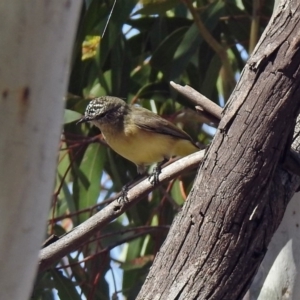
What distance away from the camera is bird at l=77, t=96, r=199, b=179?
135 inches

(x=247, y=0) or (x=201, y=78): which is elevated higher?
(x=247, y=0)

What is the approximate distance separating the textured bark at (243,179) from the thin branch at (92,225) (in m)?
0.42

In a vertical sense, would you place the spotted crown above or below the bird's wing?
above

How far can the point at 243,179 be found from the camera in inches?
70.7

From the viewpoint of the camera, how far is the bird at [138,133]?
3423 millimetres

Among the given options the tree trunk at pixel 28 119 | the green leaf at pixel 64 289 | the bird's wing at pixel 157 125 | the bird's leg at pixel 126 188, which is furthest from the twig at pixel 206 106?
the bird's wing at pixel 157 125

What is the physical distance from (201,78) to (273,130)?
196 cm

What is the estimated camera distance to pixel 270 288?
2.34m

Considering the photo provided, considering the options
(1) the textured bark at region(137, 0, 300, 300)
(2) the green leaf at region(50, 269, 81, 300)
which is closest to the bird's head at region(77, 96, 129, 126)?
(2) the green leaf at region(50, 269, 81, 300)

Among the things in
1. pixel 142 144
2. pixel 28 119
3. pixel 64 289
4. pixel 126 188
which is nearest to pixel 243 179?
pixel 28 119

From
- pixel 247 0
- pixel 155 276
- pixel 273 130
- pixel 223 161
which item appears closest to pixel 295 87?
pixel 273 130

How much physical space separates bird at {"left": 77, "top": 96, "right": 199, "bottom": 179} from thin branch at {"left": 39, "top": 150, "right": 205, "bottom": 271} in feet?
3.42

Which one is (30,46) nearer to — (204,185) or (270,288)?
(204,185)

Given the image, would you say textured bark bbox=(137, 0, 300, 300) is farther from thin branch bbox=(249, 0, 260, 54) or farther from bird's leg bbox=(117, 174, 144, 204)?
thin branch bbox=(249, 0, 260, 54)
